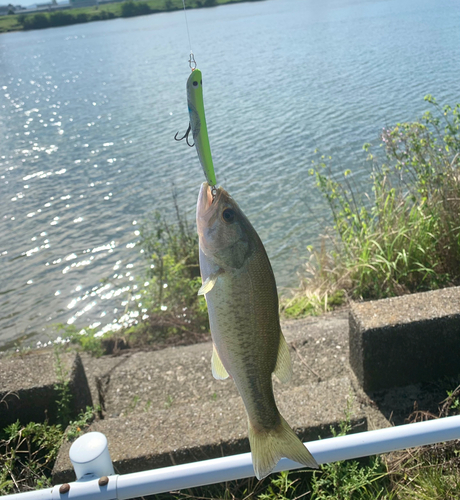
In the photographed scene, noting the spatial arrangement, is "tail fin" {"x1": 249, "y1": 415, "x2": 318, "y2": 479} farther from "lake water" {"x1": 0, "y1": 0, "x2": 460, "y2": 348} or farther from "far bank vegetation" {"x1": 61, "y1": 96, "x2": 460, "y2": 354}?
"lake water" {"x1": 0, "y1": 0, "x2": 460, "y2": 348}

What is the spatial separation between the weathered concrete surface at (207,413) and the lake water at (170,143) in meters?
2.80

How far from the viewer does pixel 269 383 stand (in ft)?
6.72

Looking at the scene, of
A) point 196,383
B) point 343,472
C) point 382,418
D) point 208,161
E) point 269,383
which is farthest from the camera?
point 196,383

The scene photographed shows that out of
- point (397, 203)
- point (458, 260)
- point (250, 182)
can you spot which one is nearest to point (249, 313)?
point (458, 260)

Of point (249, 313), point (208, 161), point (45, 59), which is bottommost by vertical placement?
point (249, 313)

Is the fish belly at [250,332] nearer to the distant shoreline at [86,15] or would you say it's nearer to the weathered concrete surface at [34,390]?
the weathered concrete surface at [34,390]

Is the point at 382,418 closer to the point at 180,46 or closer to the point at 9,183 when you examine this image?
the point at 9,183

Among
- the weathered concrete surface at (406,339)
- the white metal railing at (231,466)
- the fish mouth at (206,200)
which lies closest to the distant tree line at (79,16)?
the weathered concrete surface at (406,339)

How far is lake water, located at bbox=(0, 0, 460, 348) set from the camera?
9.36m

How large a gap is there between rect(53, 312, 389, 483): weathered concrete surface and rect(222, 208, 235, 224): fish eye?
193cm

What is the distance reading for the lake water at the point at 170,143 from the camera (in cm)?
936

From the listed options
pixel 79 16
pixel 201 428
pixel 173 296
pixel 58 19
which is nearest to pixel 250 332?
pixel 201 428

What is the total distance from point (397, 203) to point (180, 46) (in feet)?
95.7

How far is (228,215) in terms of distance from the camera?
191cm
